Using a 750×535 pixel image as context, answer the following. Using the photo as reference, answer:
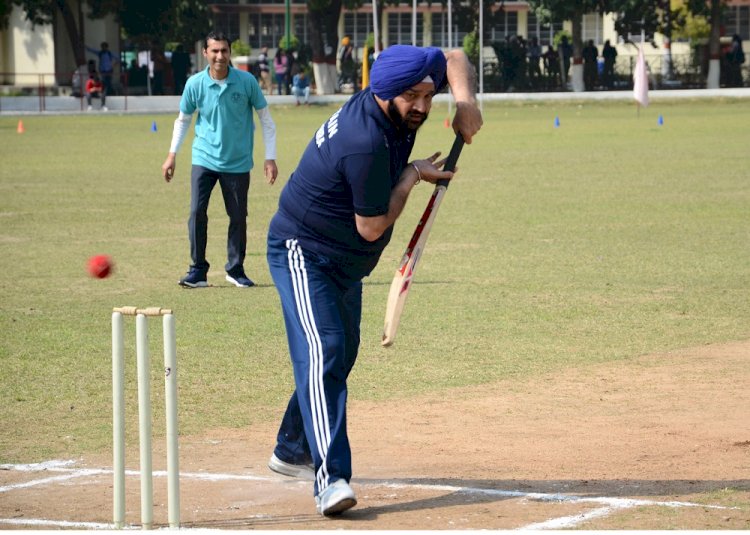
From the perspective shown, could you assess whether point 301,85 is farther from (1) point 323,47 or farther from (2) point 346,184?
(2) point 346,184

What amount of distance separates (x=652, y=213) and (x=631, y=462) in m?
12.2

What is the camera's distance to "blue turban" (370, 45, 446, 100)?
6031 millimetres

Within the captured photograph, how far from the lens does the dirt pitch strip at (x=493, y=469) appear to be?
616 cm

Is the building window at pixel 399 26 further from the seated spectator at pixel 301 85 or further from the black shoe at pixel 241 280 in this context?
the black shoe at pixel 241 280

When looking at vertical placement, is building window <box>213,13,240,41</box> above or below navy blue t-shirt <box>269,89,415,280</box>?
above

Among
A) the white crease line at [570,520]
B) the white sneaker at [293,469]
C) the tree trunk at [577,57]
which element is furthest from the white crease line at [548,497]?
the tree trunk at [577,57]

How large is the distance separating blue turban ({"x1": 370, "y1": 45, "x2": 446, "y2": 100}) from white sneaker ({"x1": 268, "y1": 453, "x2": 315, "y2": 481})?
1917mm

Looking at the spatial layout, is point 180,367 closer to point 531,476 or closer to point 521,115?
point 531,476

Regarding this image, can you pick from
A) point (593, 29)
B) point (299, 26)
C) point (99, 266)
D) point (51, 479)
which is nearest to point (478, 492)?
point (51, 479)

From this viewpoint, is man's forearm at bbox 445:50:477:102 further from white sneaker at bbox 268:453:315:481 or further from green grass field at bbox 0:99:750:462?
green grass field at bbox 0:99:750:462

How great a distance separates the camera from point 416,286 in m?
13.4

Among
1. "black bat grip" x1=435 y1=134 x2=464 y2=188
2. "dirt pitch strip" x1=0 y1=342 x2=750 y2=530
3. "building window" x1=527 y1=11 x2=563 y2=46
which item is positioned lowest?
"dirt pitch strip" x1=0 y1=342 x2=750 y2=530

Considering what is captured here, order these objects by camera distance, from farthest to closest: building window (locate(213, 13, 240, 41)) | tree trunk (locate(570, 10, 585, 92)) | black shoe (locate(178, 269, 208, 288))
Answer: building window (locate(213, 13, 240, 41)) → tree trunk (locate(570, 10, 585, 92)) → black shoe (locate(178, 269, 208, 288))

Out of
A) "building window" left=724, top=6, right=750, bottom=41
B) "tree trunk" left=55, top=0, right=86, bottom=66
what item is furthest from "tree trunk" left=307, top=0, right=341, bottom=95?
"building window" left=724, top=6, right=750, bottom=41
